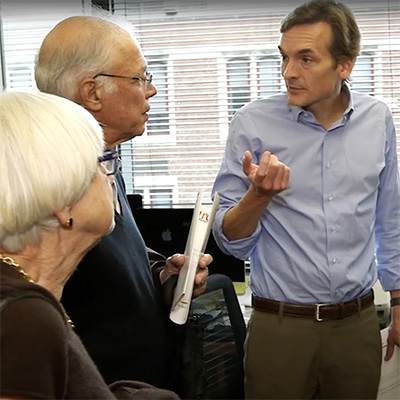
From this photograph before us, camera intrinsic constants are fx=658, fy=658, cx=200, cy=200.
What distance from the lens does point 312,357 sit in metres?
2.04

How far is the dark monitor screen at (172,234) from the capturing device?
2.86 m

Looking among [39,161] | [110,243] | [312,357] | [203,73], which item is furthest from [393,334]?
[203,73]

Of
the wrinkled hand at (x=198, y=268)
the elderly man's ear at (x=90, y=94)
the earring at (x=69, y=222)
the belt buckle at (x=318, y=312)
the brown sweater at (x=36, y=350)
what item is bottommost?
the belt buckle at (x=318, y=312)

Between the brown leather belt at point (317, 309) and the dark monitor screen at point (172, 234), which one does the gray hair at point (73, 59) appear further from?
the dark monitor screen at point (172, 234)

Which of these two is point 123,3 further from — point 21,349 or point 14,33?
point 21,349

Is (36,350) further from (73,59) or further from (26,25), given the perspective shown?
(26,25)

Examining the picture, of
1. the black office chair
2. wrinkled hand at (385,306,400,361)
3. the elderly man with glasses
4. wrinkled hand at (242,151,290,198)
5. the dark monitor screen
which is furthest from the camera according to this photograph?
the dark monitor screen

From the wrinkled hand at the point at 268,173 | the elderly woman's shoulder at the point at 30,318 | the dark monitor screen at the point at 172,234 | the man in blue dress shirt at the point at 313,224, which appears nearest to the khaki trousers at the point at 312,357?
the man in blue dress shirt at the point at 313,224

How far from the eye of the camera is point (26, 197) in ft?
3.53

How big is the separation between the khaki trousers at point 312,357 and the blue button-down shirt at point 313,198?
0.29ft

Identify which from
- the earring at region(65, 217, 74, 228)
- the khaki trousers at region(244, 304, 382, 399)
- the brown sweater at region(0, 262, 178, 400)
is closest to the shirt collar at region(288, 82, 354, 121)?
the khaki trousers at region(244, 304, 382, 399)

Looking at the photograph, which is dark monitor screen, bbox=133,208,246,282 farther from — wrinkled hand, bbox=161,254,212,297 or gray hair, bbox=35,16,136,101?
gray hair, bbox=35,16,136,101

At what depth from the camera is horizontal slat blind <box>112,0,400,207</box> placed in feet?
10.3

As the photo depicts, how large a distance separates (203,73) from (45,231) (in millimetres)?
2271
